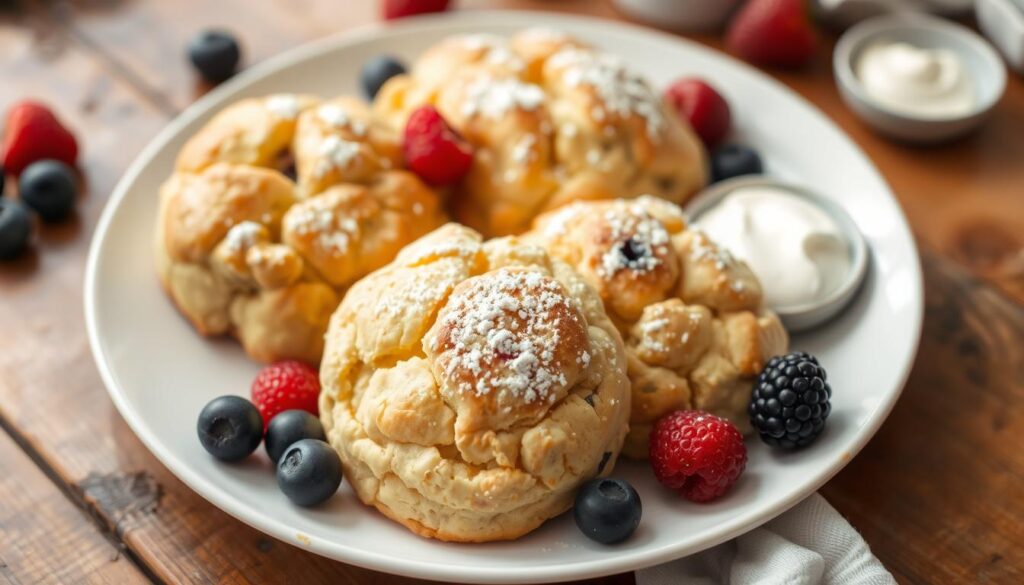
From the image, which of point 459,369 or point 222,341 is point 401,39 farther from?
point 459,369

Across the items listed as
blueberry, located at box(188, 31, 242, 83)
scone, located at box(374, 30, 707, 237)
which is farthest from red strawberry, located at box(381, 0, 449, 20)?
scone, located at box(374, 30, 707, 237)

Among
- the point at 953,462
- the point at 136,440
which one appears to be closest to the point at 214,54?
the point at 136,440

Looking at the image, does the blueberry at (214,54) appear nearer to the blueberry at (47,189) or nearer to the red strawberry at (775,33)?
the blueberry at (47,189)

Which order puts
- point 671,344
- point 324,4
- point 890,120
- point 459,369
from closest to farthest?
point 459,369, point 671,344, point 890,120, point 324,4

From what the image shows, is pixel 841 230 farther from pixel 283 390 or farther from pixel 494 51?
pixel 283 390

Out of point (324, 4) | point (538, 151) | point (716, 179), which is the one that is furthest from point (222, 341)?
point (324, 4)

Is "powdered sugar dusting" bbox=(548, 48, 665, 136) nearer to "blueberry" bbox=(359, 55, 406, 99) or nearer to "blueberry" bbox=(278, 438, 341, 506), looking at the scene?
"blueberry" bbox=(359, 55, 406, 99)

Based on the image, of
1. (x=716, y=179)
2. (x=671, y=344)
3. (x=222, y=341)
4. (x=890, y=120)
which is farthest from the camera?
(x=890, y=120)
